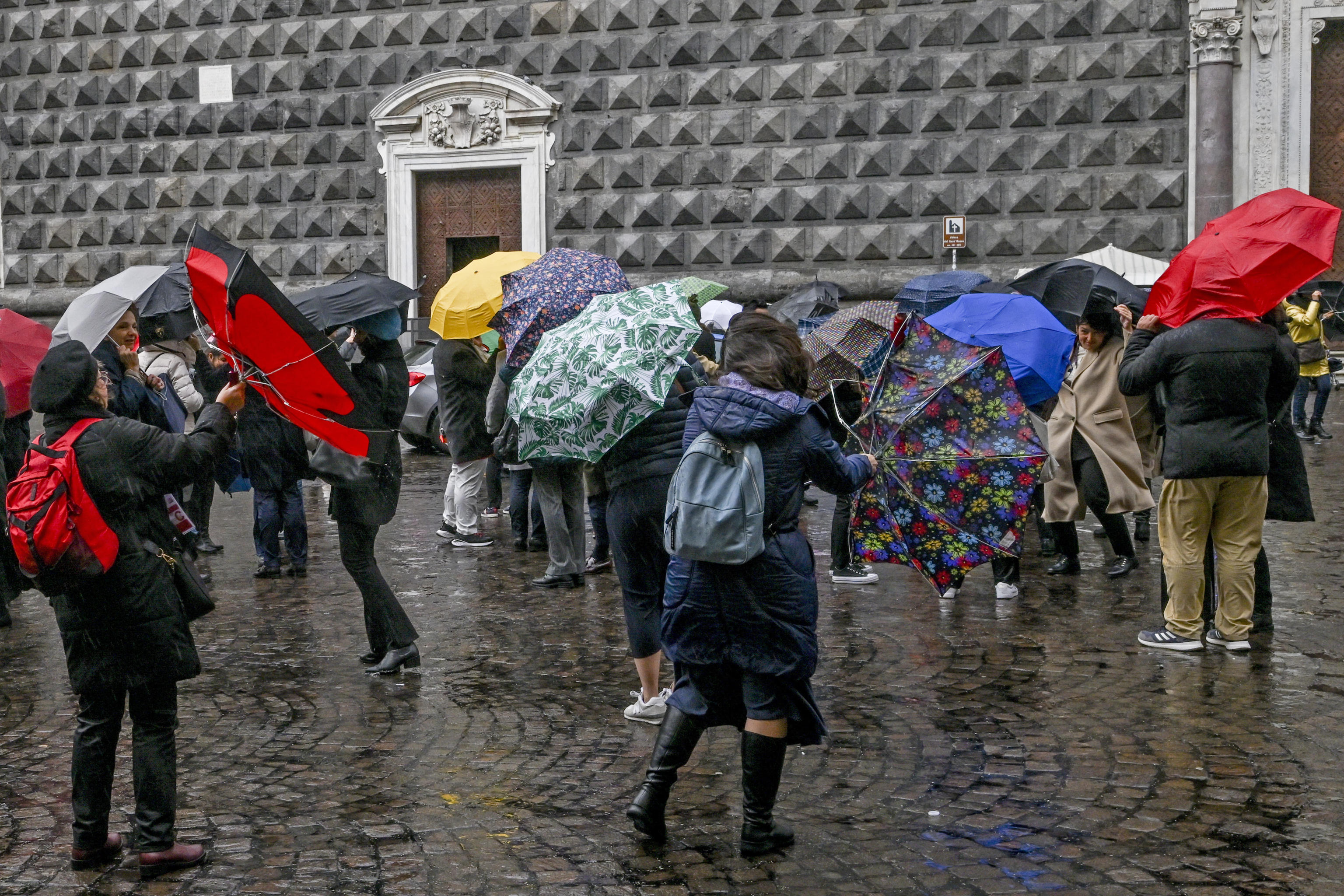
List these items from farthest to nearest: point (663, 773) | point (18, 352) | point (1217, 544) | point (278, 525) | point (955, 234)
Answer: point (955, 234) < point (278, 525) < point (18, 352) < point (1217, 544) < point (663, 773)

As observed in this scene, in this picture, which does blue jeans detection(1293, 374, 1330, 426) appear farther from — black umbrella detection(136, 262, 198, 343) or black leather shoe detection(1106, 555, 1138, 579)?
black umbrella detection(136, 262, 198, 343)

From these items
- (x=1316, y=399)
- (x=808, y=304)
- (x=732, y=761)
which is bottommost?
(x=732, y=761)

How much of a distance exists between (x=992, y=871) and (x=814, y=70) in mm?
14099

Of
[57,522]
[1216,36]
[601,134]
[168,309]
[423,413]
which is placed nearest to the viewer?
[57,522]

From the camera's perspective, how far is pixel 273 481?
8.62 meters

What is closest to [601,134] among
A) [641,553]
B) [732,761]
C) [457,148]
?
[457,148]

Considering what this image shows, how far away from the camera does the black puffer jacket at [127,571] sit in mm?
4066

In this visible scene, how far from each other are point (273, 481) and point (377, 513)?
2.60 m

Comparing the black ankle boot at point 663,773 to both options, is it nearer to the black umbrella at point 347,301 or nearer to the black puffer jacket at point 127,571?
the black puffer jacket at point 127,571

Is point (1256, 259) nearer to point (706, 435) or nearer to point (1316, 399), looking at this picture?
point (706, 435)

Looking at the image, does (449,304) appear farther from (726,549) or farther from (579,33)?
(579,33)

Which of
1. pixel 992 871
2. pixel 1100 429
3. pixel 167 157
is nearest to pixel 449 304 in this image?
pixel 1100 429

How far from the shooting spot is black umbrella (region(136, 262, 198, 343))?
332 inches

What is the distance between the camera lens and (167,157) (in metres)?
19.1
